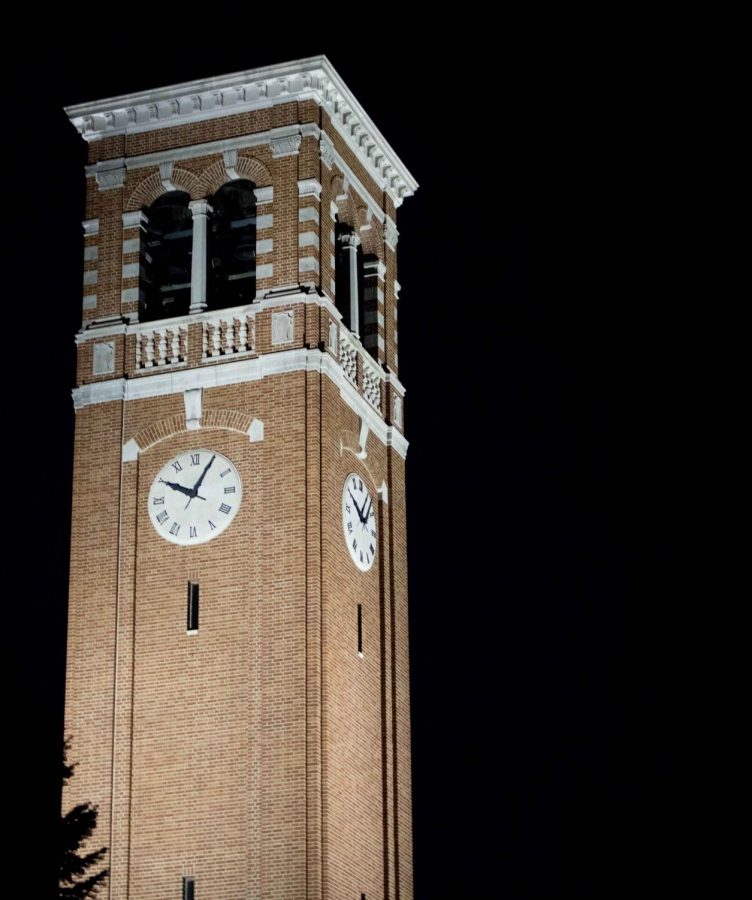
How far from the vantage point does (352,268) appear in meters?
55.5

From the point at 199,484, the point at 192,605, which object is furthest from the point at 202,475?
the point at 192,605

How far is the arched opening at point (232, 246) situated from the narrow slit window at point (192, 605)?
21.2 ft

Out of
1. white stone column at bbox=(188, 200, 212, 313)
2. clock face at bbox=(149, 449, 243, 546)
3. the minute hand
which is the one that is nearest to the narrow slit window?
clock face at bbox=(149, 449, 243, 546)

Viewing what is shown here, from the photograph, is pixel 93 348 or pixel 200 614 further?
pixel 93 348

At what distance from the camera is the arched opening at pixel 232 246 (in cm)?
5388

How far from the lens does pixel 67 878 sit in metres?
35.9

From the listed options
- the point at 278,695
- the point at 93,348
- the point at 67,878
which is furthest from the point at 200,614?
the point at 67,878

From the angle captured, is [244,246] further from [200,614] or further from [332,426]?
[200,614]

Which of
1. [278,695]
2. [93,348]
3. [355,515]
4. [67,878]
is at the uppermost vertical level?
[93,348]

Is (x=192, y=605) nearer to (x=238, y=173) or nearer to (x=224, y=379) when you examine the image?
(x=224, y=379)

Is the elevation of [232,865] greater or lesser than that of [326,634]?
lesser

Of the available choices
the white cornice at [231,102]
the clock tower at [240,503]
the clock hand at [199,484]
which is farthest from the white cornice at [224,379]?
the white cornice at [231,102]

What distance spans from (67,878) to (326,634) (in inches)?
550

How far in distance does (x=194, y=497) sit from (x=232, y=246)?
6.79 m
